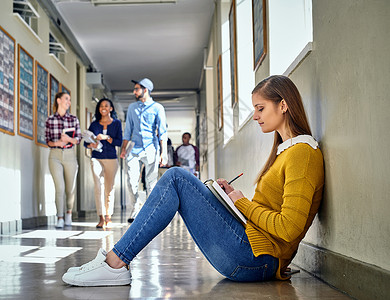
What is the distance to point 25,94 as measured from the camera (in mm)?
6391

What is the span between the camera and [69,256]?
3.19 m

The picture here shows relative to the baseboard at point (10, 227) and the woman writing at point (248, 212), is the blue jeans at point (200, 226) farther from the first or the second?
the baseboard at point (10, 227)

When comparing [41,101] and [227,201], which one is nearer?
[227,201]

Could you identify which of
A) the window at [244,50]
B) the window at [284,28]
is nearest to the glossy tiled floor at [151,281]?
the window at [284,28]

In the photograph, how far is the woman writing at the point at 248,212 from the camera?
195 cm

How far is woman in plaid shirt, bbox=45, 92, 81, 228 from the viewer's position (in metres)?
6.39

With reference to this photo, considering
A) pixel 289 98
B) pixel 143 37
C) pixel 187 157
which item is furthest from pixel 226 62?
pixel 289 98

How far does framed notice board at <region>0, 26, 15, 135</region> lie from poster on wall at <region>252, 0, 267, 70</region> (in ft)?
8.97

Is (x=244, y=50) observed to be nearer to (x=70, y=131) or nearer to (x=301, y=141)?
(x=70, y=131)

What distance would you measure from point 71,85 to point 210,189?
304 inches

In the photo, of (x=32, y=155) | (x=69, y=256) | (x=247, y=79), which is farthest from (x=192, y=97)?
(x=69, y=256)

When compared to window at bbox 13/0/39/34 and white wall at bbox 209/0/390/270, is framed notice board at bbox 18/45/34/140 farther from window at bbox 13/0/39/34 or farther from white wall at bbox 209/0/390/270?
white wall at bbox 209/0/390/270

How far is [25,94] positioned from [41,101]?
2.66 ft

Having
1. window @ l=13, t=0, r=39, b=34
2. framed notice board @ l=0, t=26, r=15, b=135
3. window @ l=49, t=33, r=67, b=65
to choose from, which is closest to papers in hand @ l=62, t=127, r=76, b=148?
framed notice board @ l=0, t=26, r=15, b=135
